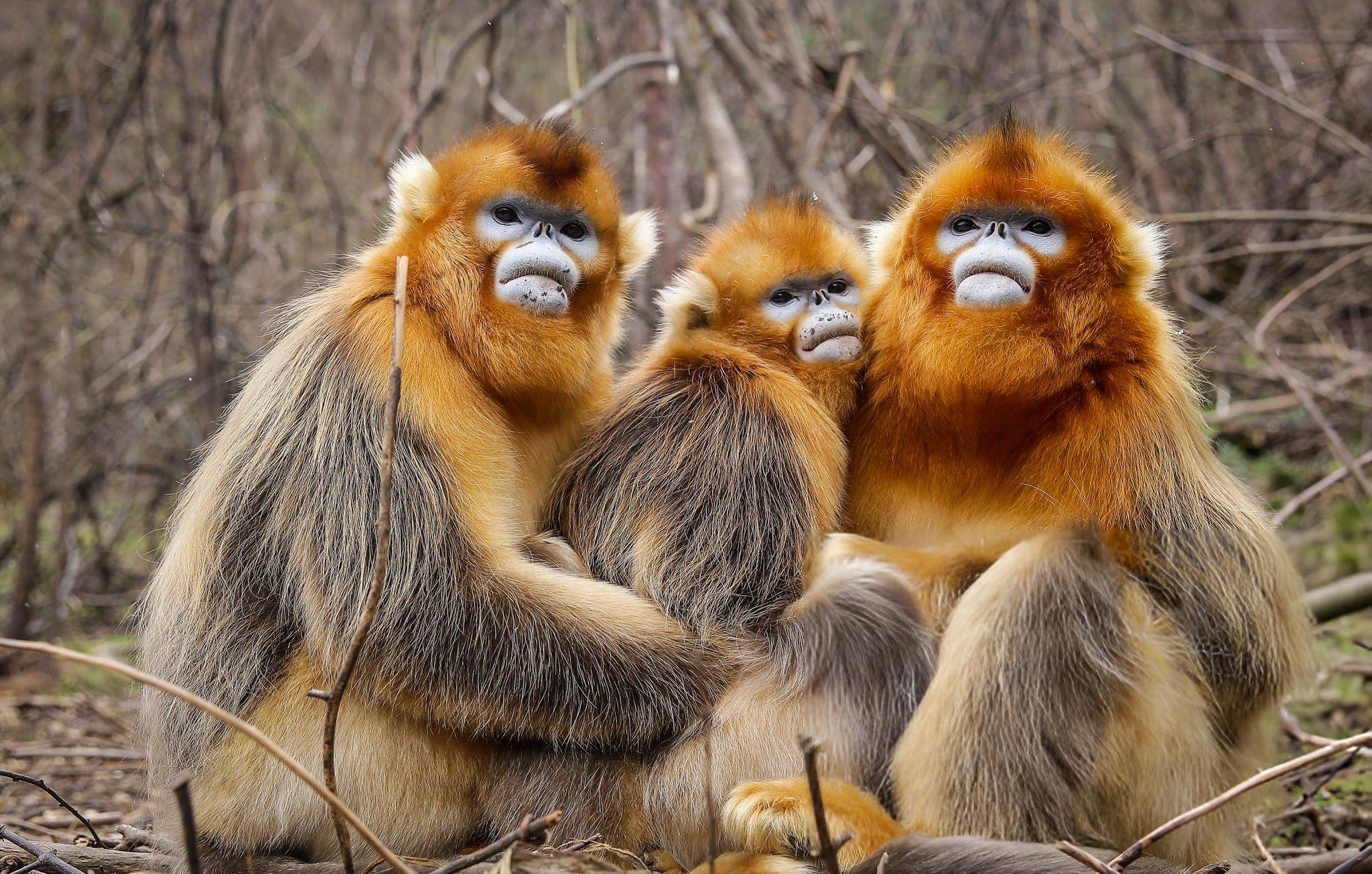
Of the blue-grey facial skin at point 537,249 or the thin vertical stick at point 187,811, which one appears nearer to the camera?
the thin vertical stick at point 187,811

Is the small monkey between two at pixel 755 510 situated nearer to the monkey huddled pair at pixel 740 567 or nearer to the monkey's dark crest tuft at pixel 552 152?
the monkey huddled pair at pixel 740 567

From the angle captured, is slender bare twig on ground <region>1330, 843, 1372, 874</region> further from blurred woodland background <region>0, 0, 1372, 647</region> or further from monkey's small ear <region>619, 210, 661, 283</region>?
monkey's small ear <region>619, 210, 661, 283</region>

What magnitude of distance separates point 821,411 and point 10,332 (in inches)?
222

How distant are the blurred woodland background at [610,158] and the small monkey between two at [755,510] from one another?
4.28ft

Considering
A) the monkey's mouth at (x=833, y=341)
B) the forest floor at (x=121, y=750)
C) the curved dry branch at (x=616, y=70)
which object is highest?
the curved dry branch at (x=616, y=70)

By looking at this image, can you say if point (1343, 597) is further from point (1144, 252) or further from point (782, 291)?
point (782, 291)

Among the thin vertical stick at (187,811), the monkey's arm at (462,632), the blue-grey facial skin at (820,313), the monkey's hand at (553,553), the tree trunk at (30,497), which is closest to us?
the thin vertical stick at (187,811)

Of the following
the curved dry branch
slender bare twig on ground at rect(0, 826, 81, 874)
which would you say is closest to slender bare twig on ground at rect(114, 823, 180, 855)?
slender bare twig on ground at rect(0, 826, 81, 874)

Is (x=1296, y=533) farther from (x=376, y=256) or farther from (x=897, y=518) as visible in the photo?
(x=376, y=256)

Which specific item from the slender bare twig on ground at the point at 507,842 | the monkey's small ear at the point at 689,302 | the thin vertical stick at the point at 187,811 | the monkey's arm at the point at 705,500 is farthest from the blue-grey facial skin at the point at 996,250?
the thin vertical stick at the point at 187,811

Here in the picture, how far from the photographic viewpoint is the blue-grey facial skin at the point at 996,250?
2459 mm

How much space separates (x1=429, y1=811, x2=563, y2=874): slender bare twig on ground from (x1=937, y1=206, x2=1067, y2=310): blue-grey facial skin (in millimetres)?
1321

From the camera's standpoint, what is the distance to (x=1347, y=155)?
5.51 m

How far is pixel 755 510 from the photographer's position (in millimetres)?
2576
